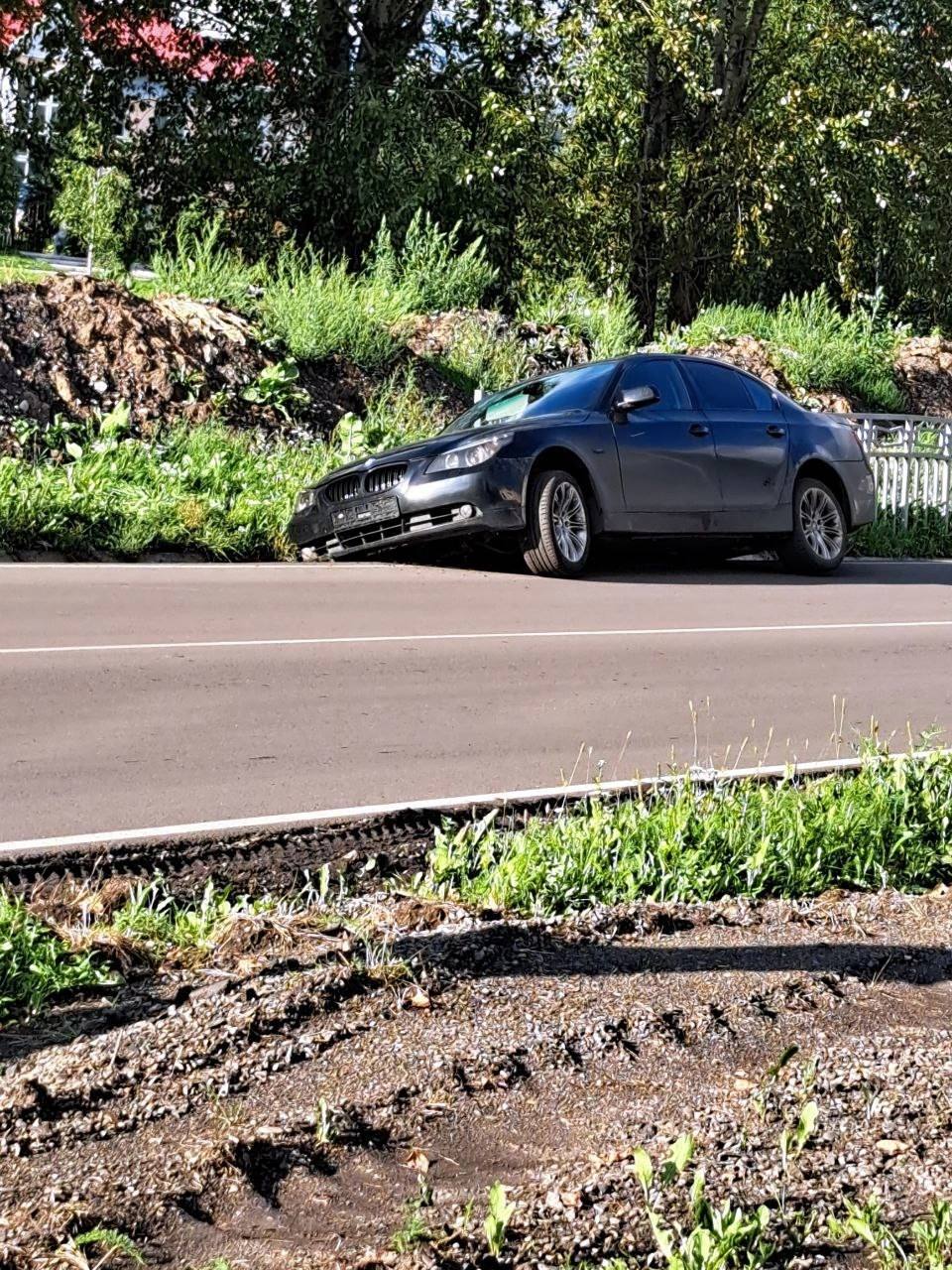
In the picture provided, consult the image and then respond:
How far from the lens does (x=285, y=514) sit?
15.0 metres

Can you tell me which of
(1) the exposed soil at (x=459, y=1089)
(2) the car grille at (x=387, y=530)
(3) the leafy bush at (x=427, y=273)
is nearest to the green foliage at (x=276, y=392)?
(3) the leafy bush at (x=427, y=273)

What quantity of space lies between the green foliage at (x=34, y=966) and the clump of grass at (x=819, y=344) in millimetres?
18431

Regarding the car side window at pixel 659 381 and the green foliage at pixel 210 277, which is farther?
the green foliage at pixel 210 277

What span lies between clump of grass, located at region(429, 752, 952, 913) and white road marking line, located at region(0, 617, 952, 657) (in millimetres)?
3785

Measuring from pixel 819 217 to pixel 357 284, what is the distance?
10451 millimetres

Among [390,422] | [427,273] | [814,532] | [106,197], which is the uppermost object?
[106,197]

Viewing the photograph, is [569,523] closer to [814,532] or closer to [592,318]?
[814,532]

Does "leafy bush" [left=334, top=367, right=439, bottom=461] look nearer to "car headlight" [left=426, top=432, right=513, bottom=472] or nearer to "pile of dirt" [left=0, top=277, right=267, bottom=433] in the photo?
"pile of dirt" [left=0, top=277, right=267, bottom=433]

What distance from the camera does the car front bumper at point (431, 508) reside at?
12883 millimetres

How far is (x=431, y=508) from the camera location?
1309 centimetres

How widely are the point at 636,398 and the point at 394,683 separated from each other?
206 inches

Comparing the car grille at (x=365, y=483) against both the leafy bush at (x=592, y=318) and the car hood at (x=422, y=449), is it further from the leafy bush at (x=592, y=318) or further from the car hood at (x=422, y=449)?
the leafy bush at (x=592, y=318)

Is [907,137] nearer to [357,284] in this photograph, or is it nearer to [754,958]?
[357,284]

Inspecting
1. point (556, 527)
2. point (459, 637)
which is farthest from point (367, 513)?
point (459, 637)
